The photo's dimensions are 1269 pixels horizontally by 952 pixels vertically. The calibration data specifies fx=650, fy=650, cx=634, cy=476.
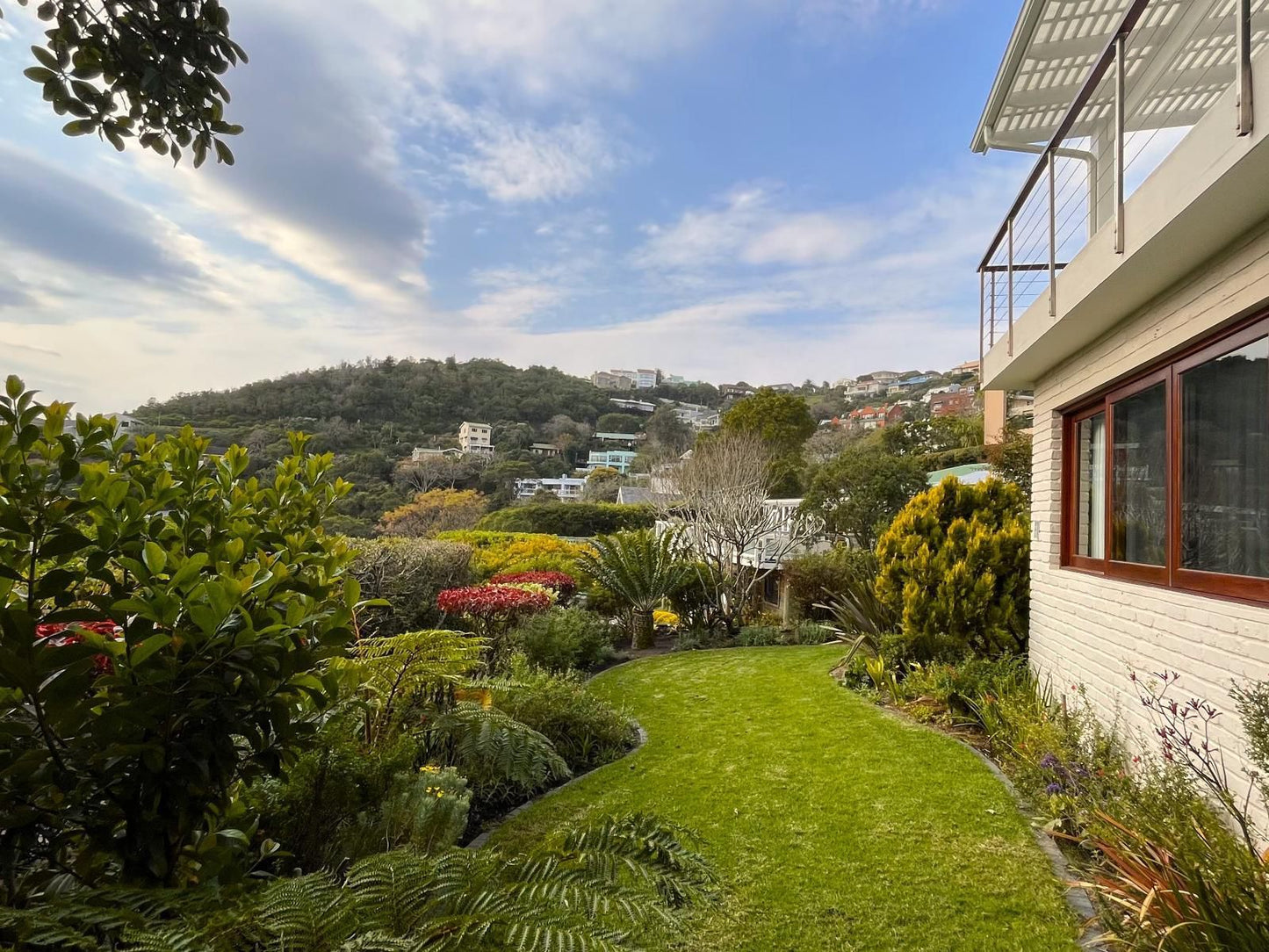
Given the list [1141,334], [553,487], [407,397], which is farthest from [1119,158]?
[407,397]

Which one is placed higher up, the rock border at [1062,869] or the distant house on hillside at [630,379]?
the distant house on hillside at [630,379]

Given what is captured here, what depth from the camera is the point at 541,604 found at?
8.84 metres

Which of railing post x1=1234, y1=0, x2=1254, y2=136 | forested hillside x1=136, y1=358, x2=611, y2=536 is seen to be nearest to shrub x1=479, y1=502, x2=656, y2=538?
forested hillside x1=136, y1=358, x2=611, y2=536

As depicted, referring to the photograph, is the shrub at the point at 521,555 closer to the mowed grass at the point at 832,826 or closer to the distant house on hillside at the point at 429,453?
the mowed grass at the point at 832,826

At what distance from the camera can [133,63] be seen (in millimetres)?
2469

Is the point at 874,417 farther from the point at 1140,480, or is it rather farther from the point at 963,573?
the point at 1140,480

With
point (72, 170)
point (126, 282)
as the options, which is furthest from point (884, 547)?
point (126, 282)

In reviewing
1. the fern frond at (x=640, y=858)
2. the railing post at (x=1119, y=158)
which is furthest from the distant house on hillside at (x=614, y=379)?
the fern frond at (x=640, y=858)

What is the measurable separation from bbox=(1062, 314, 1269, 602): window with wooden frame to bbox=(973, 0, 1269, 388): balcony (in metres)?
0.53

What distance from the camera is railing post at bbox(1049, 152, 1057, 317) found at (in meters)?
4.68

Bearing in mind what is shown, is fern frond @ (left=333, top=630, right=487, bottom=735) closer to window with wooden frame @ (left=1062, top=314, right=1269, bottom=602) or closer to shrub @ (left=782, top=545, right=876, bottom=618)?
window with wooden frame @ (left=1062, top=314, right=1269, bottom=602)

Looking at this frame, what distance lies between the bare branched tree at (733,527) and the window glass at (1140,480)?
24.7 feet

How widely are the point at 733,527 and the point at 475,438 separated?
2417 centimetres

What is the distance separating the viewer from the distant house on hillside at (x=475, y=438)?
109 feet
